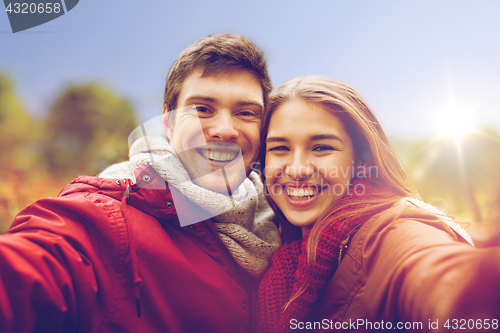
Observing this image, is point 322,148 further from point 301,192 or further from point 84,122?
point 84,122

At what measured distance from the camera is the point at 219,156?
6.75ft

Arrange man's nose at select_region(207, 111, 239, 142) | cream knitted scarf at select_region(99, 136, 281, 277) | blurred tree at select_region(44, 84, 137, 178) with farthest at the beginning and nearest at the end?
blurred tree at select_region(44, 84, 137, 178)
man's nose at select_region(207, 111, 239, 142)
cream knitted scarf at select_region(99, 136, 281, 277)

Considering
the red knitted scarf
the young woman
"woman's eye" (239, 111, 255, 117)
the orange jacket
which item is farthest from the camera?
"woman's eye" (239, 111, 255, 117)

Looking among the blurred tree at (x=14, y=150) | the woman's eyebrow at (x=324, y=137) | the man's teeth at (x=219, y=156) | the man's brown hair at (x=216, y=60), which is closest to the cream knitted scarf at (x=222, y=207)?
the man's teeth at (x=219, y=156)

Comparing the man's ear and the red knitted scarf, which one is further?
the man's ear

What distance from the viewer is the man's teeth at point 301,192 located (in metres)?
1.75

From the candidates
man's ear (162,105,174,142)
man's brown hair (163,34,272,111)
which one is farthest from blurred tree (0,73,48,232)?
man's brown hair (163,34,272,111)

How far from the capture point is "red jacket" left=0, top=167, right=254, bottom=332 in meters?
1.04

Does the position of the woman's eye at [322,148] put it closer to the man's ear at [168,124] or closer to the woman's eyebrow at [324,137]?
the woman's eyebrow at [324,137]

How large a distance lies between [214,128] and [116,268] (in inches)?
41.9

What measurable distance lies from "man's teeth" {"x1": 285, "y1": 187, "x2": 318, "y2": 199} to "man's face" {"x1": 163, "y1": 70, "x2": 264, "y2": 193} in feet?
1.45

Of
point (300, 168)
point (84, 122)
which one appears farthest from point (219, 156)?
point (84, 122)

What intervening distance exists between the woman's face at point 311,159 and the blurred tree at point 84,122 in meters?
8.07

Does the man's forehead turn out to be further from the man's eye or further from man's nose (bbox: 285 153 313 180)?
man's nose (bbox: 285 153 313 180)
